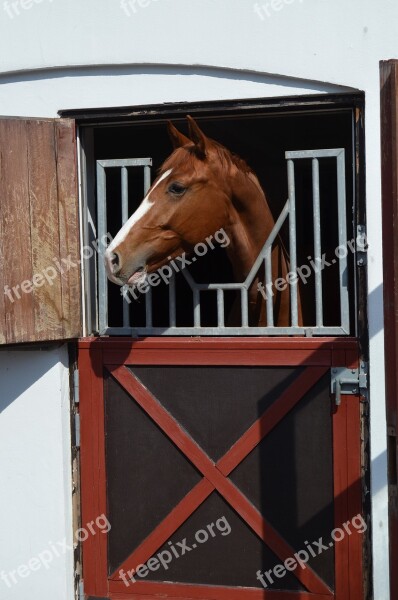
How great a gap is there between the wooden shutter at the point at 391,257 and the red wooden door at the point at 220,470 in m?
0.76

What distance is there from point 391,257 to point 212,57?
4.24ft

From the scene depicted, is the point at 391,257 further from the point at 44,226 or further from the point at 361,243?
the point at 44,226

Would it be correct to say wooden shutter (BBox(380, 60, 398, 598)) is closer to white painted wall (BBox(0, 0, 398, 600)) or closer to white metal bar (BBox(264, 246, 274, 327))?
white painted wall (BBox(0, 0, 398, 600))

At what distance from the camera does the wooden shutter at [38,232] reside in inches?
135

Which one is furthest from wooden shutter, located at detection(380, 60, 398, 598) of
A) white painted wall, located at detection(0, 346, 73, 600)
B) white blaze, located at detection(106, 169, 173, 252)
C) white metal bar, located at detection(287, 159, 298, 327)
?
white painted wall, located at detection(0, 346, 73, 600)

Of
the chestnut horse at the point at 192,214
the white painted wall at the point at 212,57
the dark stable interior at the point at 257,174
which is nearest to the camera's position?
the white painted wall at the point at 212,57

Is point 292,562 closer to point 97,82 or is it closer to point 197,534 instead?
point 197,534

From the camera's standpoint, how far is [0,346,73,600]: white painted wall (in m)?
3.65

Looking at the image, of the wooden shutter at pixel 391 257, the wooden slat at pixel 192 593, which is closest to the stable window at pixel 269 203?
the wooden shutter at pixel 391 257

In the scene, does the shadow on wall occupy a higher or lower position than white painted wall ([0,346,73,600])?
higher

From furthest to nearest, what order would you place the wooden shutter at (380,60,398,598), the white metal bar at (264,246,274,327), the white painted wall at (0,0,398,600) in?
the white metal bar at (264,246,274,327)
the white painted wall at (0,0,398,600)
the wooden shutter at (380,60,398,598)

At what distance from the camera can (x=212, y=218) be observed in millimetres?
3566

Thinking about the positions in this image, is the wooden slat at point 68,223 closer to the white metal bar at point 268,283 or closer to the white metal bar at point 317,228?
the white metal bar at point 268,283

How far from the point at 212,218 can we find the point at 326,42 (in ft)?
2.81
